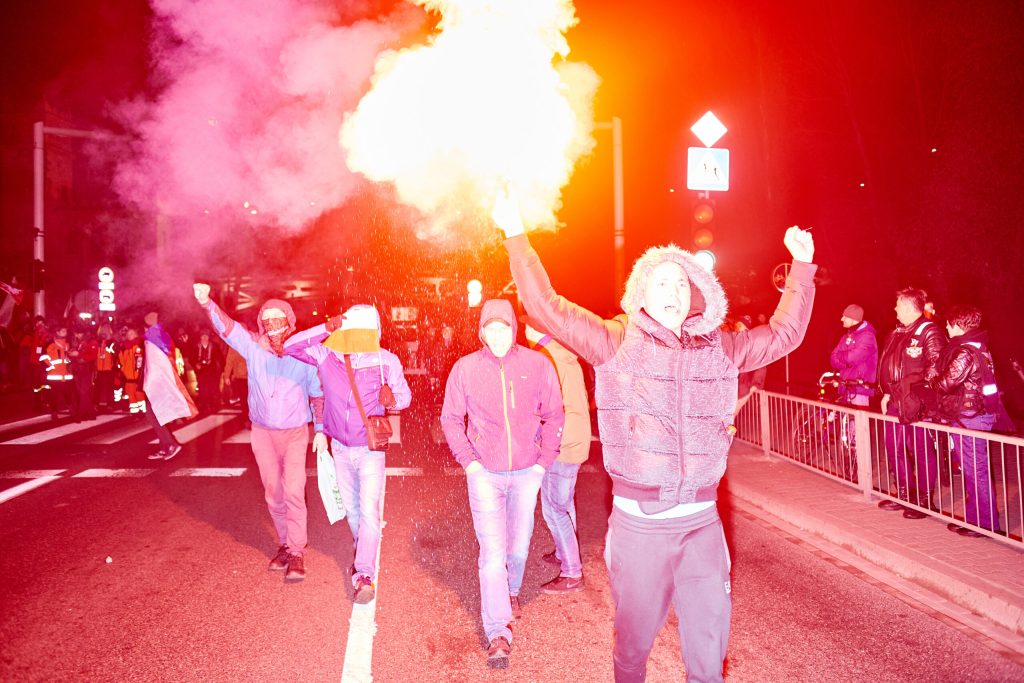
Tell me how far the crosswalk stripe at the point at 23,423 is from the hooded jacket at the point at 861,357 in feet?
45.7

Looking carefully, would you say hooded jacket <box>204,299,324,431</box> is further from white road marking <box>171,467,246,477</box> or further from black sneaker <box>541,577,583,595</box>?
white road marking <box>171,467,246,477</box>

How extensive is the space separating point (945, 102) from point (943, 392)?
13.2m

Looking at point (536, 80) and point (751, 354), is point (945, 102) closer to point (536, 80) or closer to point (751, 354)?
point (536, 80)

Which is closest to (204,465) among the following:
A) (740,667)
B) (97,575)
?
(97,575)

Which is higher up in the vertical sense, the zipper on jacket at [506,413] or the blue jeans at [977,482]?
the zipper on jacket at [506,413]

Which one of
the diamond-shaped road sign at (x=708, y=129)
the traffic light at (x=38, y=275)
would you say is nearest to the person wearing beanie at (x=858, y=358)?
the diamond-shaped road sign at (x=708, y=129)

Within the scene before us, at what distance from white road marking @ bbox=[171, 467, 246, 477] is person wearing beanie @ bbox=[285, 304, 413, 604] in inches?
183

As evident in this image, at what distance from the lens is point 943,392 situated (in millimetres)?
6777

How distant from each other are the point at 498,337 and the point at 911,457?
576cm

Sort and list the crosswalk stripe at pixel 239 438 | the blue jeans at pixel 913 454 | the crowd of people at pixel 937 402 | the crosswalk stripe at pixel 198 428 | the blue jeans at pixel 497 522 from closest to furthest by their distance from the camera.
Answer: the blue jeans at pixel 497 522, the crowd of people at pixel 937 402, the blue jeans at pixel 913 454, the crosswalk stripe at pixel 239 438, the crosswalk stripe at pixel 198 428

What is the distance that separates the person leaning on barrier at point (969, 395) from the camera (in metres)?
6.30

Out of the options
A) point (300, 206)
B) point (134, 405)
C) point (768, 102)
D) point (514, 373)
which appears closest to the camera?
point (514, 373)

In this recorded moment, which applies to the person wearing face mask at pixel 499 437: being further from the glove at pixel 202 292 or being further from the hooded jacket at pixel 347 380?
the glove at pixel 202 292

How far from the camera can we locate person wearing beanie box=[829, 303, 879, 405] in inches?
364
